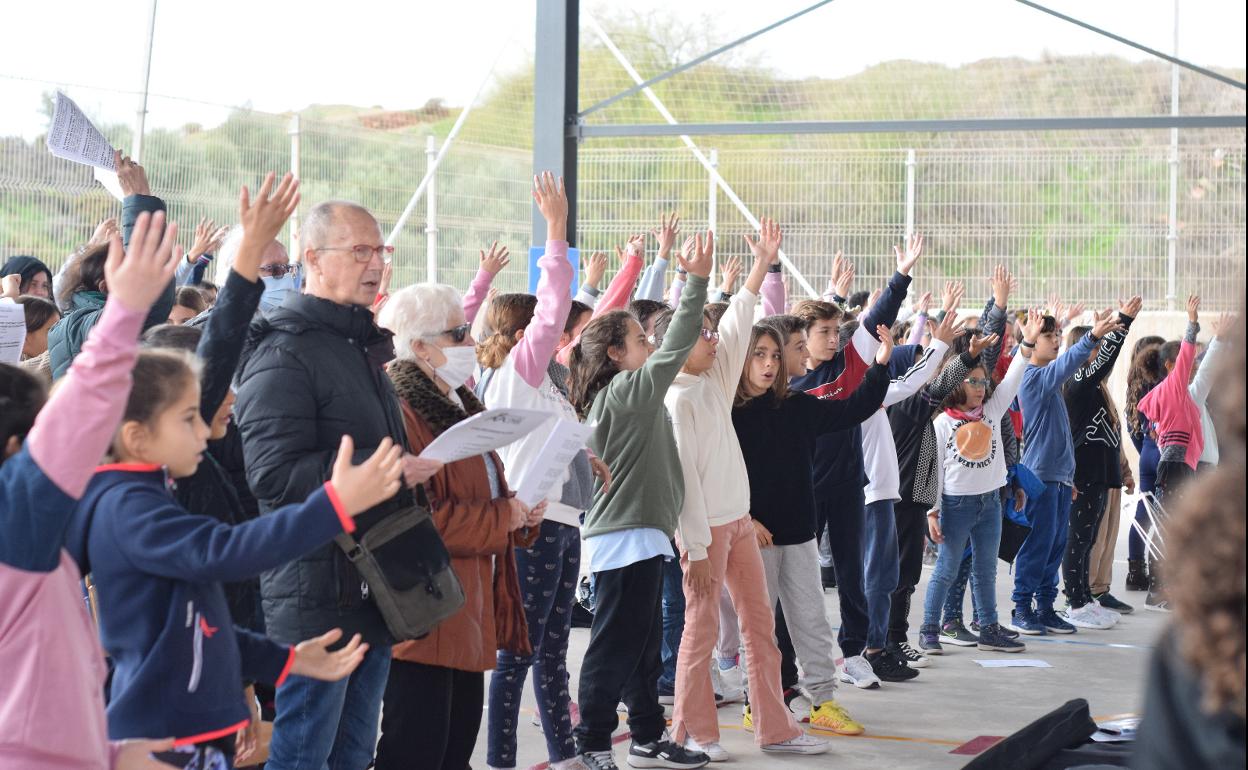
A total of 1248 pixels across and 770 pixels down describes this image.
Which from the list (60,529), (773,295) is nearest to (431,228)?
(773,295)

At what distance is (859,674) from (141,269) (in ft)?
16.0

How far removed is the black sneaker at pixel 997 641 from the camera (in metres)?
7.62

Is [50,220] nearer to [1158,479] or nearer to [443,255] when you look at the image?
[443,255]

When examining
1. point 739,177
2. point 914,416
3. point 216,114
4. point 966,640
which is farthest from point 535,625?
point 739,177

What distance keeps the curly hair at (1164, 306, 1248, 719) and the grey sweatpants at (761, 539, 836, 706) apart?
4283 millimetres

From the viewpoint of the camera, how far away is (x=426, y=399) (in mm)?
3928

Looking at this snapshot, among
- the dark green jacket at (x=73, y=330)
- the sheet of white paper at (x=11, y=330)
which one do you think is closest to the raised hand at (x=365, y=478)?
the dark green jacket at (x=73, y=330)

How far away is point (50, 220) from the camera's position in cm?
1033

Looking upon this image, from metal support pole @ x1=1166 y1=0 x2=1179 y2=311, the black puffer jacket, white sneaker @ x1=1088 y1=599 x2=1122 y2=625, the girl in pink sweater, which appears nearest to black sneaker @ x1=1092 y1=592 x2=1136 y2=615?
white sneaker @ x1=1088 y1=599 x2=1122 y2=625

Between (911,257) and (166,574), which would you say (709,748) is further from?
(166,574)

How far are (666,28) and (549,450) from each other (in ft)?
59.6

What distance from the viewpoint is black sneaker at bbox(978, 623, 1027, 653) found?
762cm

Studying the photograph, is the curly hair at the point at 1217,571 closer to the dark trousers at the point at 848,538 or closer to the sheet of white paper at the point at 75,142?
the sheet of white paper at the point at 75,142

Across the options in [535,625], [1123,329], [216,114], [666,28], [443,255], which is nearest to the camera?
[535,625]
